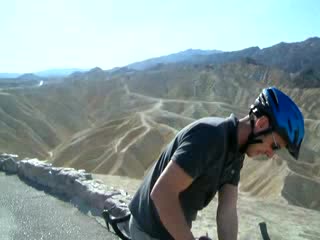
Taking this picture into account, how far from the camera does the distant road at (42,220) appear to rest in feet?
18.2

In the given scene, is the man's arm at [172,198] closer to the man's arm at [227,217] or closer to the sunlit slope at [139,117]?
the man's arm at [227,217]

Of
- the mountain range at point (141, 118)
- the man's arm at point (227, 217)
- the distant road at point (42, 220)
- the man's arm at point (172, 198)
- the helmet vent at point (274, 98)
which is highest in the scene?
the helmet vent at point (274, 98)

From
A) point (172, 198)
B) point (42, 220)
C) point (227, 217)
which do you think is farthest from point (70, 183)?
point (172, 198)

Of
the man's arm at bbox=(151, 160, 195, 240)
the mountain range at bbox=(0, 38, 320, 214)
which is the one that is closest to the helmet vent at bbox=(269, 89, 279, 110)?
the man's arm at bbox=(151, 160, 195, 240)

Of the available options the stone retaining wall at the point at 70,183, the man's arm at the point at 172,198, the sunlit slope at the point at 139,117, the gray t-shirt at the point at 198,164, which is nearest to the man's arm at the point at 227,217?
the gray t-shirt at the point at 198,164

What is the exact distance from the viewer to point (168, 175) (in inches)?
88.3

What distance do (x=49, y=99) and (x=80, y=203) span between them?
79.2m

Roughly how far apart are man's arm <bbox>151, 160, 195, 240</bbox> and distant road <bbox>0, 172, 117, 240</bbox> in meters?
3.43

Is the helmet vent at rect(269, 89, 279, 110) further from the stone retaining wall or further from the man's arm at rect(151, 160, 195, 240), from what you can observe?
the stone retaining wall

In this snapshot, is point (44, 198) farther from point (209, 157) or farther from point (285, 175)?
point (285, 175)

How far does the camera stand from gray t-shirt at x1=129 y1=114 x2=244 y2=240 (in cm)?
222

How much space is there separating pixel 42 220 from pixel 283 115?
447 cm

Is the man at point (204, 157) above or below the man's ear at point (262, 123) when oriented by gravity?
below

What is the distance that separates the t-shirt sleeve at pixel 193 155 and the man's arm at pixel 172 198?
3cm
